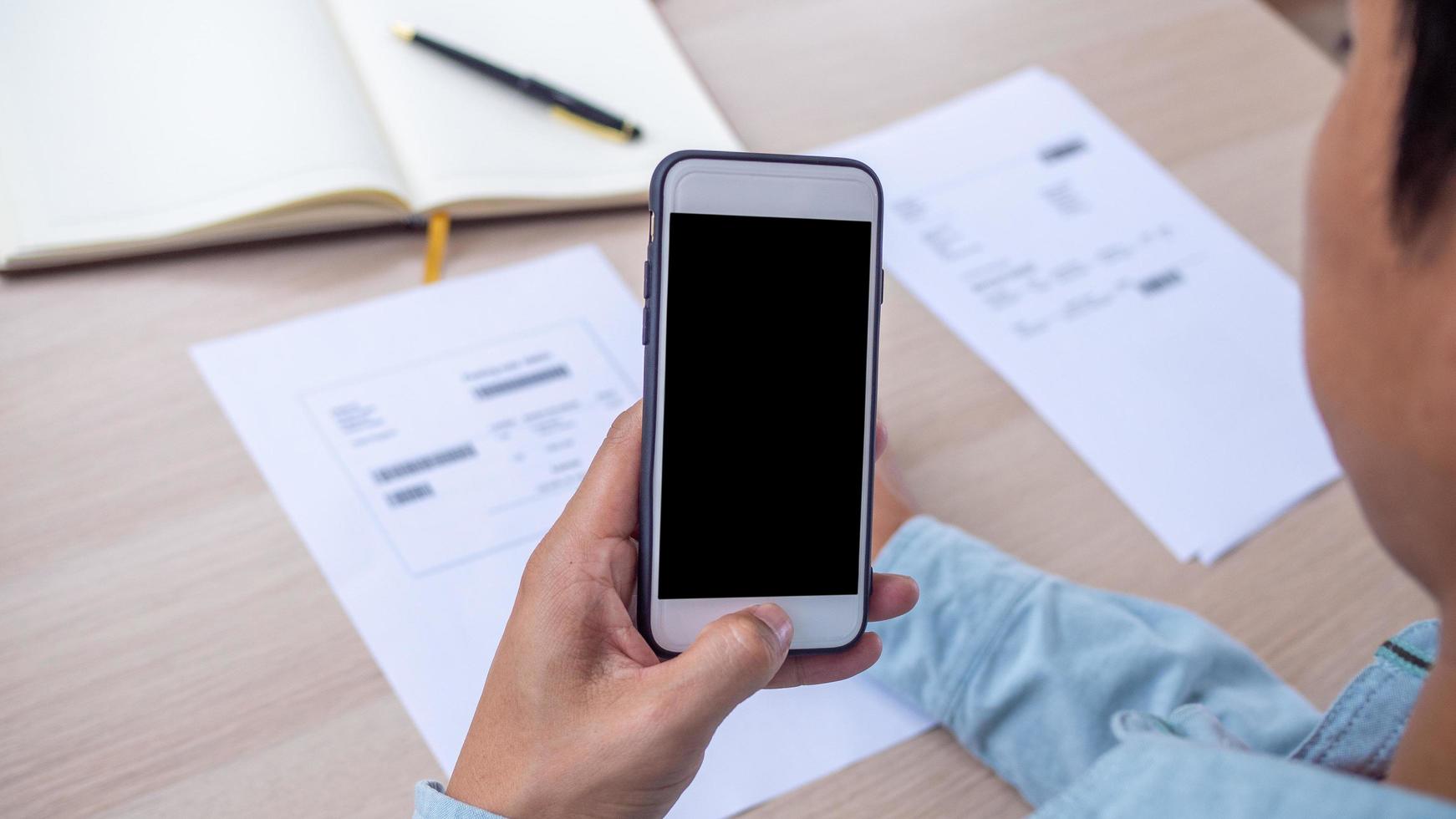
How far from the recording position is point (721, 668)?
16.2 inches

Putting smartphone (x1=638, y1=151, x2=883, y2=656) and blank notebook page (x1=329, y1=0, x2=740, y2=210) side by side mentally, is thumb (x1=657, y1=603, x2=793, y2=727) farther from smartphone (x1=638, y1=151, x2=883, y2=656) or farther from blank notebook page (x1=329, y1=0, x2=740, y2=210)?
blank notebook page (x1=329, y1=0, x2=740, y2=210)

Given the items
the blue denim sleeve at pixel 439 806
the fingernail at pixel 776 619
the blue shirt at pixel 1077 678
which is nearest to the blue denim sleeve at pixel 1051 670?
the blue shirt at pixel 1077 678

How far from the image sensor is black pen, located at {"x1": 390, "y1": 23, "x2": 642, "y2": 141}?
75 cm

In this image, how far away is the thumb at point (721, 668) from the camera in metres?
0.41

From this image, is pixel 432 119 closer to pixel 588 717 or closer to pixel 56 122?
pixel 56 122

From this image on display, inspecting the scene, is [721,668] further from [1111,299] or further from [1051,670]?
[1111,299]

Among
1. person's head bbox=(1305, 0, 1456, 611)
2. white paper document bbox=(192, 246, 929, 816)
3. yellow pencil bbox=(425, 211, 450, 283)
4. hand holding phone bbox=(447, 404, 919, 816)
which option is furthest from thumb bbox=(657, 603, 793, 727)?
yellow pencil bbox=(425, 211, 450, 283)

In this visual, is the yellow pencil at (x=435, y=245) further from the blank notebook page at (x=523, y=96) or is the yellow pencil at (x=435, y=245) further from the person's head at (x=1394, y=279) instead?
the person's head at (x=1394, y=279)

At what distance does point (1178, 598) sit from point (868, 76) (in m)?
0.46

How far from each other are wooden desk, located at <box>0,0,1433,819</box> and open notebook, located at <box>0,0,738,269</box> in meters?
0.03

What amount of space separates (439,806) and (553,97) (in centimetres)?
49

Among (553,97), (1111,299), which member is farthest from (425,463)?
(1111,299)

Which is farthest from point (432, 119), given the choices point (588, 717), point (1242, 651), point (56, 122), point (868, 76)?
point (1242, 651)

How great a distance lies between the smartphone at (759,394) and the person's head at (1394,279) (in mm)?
190
